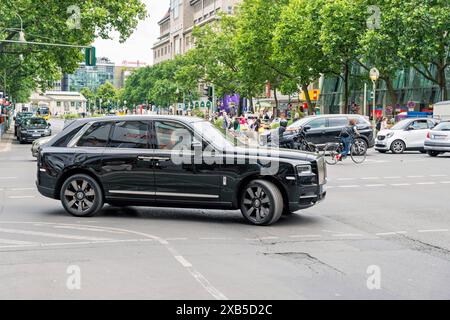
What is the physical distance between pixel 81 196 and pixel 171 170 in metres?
1.67

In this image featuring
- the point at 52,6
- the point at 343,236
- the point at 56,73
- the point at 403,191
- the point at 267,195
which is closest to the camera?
the point at 343,236

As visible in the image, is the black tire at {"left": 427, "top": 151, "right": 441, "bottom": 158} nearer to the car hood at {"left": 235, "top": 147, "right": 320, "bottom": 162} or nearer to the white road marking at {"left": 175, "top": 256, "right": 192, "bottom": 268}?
the car hood at {"left": 235, "top": 147, "right": 320, "bottom": 162}

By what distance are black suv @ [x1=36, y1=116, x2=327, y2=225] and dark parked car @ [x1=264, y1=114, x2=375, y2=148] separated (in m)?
17.0

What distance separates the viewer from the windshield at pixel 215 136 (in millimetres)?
10305

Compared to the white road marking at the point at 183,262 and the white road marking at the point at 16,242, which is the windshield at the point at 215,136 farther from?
the white road marking at the point at 16,242

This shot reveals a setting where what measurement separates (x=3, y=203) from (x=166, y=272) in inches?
275

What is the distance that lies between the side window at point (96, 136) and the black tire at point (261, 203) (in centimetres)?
252

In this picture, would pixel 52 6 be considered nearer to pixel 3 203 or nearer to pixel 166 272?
pixel 3 203

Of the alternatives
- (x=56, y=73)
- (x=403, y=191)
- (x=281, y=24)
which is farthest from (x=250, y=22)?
(x=403, y=191)

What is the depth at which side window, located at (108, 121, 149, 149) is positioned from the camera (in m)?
10.6

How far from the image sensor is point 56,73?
46.9 m

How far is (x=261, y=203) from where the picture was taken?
10.1m

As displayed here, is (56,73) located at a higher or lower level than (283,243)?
higher

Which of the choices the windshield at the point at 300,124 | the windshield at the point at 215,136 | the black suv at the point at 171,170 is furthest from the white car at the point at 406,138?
the windshield at the point at 215,136
